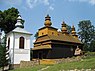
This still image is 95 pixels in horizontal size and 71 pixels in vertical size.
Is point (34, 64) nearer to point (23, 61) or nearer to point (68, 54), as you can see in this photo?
point (23, 61)

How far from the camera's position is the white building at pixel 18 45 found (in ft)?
135

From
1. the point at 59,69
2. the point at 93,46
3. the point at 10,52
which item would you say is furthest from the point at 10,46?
the point at 93,46

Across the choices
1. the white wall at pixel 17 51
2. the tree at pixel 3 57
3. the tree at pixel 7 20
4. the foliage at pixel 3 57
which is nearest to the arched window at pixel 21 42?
the white wall at pixel 17 51

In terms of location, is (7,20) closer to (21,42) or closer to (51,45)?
(21,42)

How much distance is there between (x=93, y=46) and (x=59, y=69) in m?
46.6

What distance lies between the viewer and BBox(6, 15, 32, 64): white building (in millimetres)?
41281

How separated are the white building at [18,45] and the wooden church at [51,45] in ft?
8.43

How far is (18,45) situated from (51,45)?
565 cm

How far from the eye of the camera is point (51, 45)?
4231 cm

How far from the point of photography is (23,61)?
39.2 metres

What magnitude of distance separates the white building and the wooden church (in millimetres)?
2569

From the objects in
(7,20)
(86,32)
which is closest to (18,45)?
(7,20)

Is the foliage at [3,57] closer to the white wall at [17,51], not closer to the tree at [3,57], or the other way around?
the tree at [3,57]

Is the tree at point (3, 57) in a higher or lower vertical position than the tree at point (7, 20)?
lower
